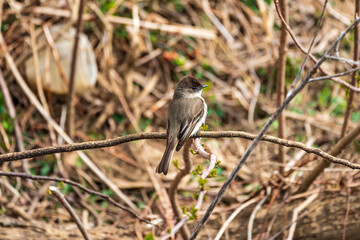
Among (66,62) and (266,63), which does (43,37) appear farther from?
(266,63)

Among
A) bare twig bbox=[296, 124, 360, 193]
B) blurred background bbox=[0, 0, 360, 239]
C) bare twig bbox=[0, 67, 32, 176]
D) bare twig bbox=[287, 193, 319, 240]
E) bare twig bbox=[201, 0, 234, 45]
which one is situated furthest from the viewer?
bare twig bbox=[201, 0, 234, 45]

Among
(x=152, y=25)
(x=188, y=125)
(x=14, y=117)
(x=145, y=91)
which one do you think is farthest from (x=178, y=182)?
(x=152, y=25)

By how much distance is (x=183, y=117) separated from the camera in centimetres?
412

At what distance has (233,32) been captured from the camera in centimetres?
910

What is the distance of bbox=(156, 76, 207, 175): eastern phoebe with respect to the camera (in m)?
3.80

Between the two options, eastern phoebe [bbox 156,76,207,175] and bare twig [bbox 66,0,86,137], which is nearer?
eastern phoebe [bbox 156,76,207,175]

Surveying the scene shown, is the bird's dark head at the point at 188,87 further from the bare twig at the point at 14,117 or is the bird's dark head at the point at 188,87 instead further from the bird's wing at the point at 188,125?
the bare twig at the point at 14,117

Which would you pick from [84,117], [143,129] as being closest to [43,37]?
[84,117]

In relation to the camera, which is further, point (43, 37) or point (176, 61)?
point (176, 61)

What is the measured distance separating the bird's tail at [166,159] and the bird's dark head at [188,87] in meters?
0.83

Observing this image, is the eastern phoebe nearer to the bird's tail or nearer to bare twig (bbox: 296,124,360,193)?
the bird's tail

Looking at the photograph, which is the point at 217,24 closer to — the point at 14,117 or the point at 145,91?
the point at 145,91

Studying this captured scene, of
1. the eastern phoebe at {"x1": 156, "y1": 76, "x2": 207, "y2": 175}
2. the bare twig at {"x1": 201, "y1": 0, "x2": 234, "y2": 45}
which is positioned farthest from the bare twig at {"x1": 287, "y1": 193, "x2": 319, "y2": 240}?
the bare twig at {"x1": 201, "y1": 0, "x2": 234, "y2": 45}

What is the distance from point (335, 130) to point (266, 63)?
1.93 m
